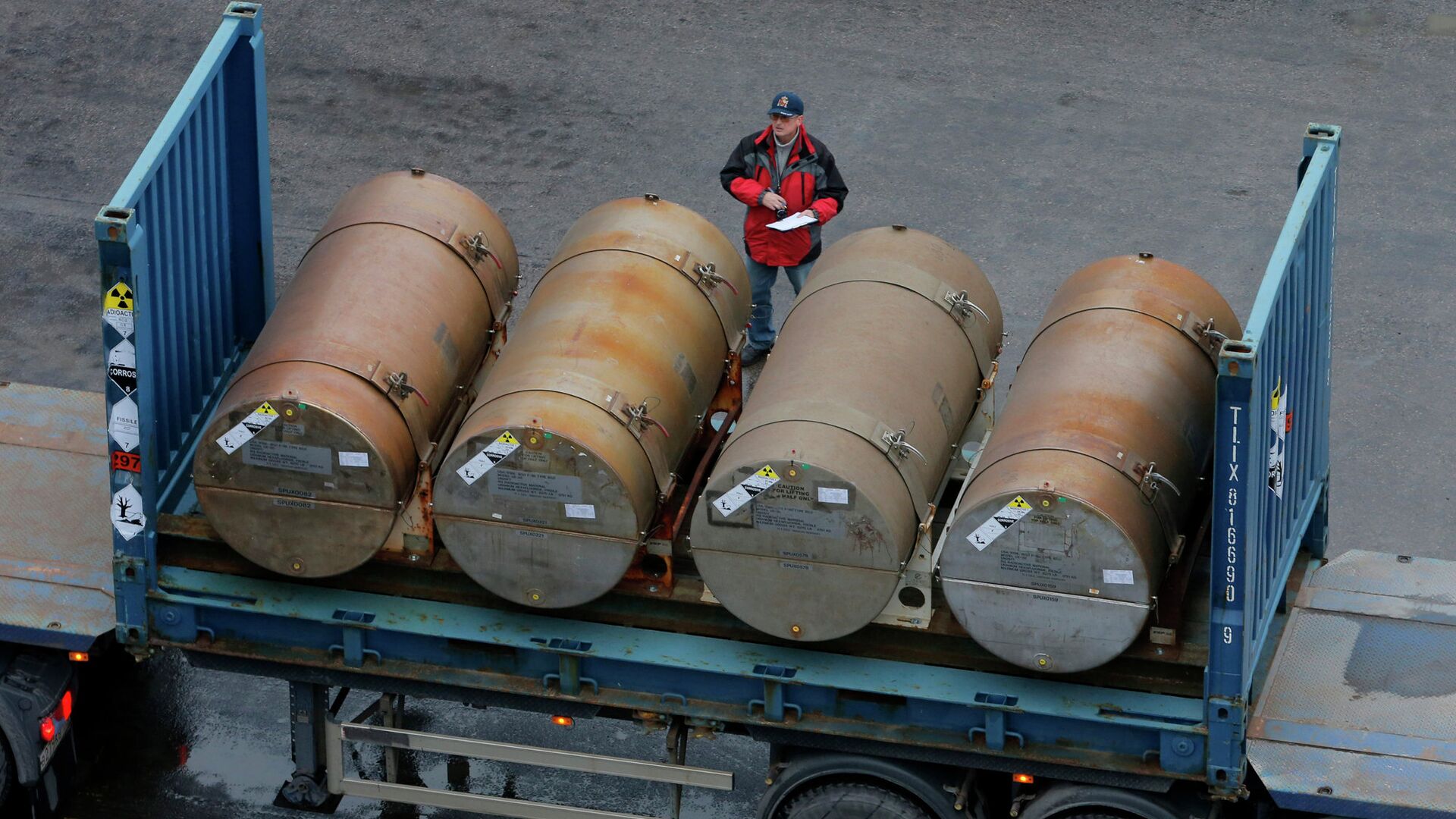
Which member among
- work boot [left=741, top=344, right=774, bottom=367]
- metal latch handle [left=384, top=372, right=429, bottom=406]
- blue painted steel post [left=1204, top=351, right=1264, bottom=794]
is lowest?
blue painted steel post [left=1204, top=351, right=1264, bottom=794]

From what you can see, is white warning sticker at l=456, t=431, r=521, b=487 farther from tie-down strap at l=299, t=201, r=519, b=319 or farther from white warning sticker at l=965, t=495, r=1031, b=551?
white warning sticker at l=965, t=495, r=1031, b=551

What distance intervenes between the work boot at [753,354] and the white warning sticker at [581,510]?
15.0ft

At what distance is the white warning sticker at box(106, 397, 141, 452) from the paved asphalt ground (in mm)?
4714

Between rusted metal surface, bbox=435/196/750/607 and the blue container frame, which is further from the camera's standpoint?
rusted metal surface, bbox=435/196/750/607

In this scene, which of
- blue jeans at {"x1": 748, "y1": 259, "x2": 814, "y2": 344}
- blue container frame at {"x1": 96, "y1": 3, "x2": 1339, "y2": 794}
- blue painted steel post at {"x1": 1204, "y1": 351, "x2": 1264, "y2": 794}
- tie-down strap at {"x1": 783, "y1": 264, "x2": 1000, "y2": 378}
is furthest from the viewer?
blue jeans at {"x1": 748, "y1": 259, "x2": 814, "y2": 344}

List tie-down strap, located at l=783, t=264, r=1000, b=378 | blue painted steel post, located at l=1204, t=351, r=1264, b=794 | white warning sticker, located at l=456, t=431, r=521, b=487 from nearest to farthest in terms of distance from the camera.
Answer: blue painted steel post, located at l=1204, t=351, r=1264, b=794
white warning sticker, located at l=456, t=431, r=521, b=487
tie-down strap, located at l=783, t=264, r=1000, b=378

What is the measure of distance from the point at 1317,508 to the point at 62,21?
12.0 metres

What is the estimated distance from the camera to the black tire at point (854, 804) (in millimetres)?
9203

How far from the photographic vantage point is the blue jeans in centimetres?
1303

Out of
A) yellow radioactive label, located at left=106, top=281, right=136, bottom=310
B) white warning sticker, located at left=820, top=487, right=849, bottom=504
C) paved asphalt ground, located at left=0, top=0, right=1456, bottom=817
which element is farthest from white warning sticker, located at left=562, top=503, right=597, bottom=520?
paved asphalt ground, located at left=0, top=0, right=1456, bottom=817

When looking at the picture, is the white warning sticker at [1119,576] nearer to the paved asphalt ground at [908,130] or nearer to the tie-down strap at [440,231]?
the tie-down strap at [440,231]

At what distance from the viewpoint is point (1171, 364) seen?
29.9ft

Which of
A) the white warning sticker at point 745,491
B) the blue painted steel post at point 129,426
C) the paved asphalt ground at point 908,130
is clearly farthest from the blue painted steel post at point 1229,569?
the blue painted steel post at point 129,426

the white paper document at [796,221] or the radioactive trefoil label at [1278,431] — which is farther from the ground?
the white paper document at [796,221]
